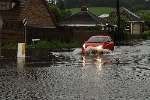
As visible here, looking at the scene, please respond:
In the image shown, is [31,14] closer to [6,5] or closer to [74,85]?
[6,5]

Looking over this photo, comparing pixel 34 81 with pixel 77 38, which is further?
pixel 77 38

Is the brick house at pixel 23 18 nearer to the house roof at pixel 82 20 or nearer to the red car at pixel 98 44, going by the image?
the red car at pixel 98 44

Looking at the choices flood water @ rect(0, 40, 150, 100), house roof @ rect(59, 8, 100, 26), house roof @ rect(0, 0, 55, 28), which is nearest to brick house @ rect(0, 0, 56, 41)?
house roof @ rect(0, 0, 55, 28)

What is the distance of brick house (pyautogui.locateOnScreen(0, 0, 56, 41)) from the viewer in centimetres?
5562

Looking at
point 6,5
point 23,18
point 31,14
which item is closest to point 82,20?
point 31,14

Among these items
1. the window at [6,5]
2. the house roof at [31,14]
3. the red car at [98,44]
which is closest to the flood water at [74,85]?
the red car at [98,44]

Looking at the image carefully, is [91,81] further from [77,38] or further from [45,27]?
[77,38]

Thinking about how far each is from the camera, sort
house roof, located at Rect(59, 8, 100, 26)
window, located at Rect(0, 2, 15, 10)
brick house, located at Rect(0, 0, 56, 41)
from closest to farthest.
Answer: brick house, located at Rect(0, 0, 56, 41)
window, located at Rect(0, 2, 15, 10)
house roof, located at Rect(59, 8, 100, 26)

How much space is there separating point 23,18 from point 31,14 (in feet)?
5.67

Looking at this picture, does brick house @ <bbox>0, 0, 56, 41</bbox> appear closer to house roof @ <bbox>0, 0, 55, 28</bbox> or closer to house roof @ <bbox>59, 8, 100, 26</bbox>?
house roof @ <bbox>0, 0, 55, 28</bbox>

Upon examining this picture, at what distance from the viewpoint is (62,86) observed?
18234mm

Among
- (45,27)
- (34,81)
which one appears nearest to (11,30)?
(45,27)

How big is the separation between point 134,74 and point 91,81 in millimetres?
3703

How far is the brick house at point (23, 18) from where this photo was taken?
182 feet
